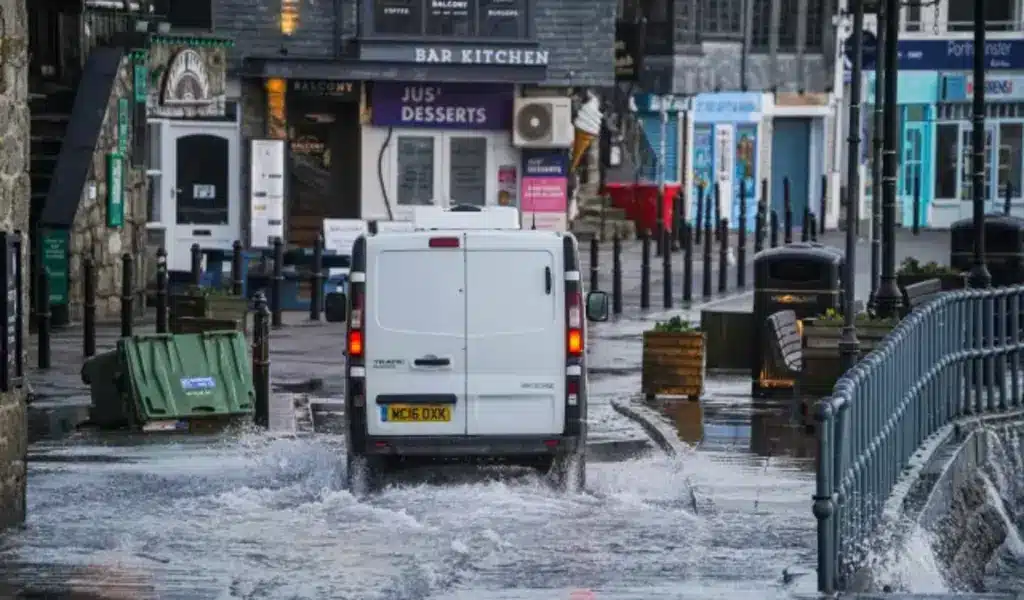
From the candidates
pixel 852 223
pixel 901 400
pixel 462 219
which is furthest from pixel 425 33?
pixel 901 400

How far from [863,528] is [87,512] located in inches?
218

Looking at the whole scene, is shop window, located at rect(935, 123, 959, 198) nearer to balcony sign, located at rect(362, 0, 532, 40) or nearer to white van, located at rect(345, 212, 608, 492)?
balcony sign, located at rect(362, 0, 532, 40)

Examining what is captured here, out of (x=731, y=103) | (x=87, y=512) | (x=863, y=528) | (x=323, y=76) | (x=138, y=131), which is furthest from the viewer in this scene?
(x=731, y=103)

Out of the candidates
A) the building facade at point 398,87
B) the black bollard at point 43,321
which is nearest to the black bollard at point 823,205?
the building facade at point 398,87

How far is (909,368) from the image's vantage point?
58.4 feet

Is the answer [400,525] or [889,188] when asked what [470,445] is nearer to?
[400,525]

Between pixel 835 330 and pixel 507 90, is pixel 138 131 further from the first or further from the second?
pixel 835 330

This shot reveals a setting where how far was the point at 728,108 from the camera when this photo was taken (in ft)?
200

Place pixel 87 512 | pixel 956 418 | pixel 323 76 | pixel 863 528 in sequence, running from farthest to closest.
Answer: pixel 323 76
pixel 956 418
pixel 87 512
pixel 863 528

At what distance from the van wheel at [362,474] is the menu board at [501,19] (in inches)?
1026

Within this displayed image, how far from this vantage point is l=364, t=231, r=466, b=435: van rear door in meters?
18.2

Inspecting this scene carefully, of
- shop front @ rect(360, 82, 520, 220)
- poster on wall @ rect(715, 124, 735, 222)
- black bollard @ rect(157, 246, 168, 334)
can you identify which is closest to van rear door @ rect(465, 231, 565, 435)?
black bollard @ rect(157, 246, 168, 334)

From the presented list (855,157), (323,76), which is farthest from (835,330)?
(323,76)

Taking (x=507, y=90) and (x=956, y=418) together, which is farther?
(x=507, y=90)
